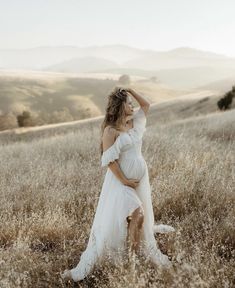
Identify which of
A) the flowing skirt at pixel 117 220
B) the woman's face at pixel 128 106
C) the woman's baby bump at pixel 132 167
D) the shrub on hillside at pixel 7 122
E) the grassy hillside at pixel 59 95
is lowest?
the grassy hillside at pixel 59 95

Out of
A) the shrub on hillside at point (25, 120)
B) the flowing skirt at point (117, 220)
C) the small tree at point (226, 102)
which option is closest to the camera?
the flowing skirt at point (117, 220)

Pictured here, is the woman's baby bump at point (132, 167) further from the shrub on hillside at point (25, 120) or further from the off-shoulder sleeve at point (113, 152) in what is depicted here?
the shrub on hillside at point (25, 120)

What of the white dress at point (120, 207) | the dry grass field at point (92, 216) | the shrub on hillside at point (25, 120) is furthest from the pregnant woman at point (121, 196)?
the shrub on hillside at point (25, 120)

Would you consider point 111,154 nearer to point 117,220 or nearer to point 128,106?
point 128,106

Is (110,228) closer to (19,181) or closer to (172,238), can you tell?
(172,238)

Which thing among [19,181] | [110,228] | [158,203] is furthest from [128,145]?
[19,181]

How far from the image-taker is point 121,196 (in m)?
4.87

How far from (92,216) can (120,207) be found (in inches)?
75.4

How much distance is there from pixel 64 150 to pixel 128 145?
282 inches

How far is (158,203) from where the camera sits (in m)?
6.68

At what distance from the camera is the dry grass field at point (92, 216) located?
4430mm

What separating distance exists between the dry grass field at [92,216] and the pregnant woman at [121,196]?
0.16 meters

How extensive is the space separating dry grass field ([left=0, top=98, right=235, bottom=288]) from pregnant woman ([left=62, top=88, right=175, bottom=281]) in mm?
164

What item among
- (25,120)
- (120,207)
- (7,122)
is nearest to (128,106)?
(120,207)
